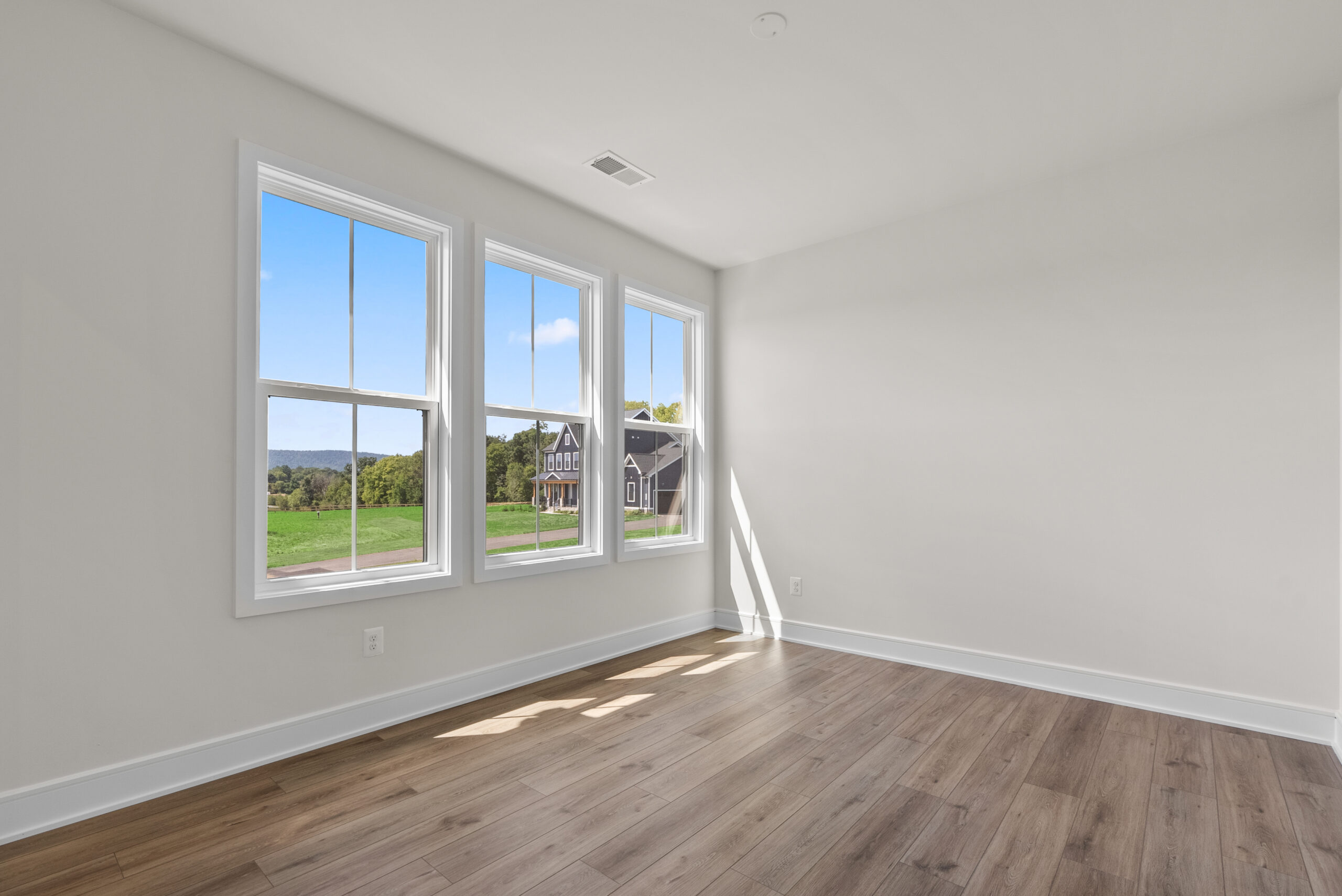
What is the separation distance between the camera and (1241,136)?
3072 millimetres

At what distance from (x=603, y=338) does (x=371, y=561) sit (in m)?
1.93

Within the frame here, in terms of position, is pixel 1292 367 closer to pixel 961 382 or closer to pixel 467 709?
pixel 961 382

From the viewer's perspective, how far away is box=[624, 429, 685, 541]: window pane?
4449 millimetres

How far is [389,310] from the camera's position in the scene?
10.3 feet

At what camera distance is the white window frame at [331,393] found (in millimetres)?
2537

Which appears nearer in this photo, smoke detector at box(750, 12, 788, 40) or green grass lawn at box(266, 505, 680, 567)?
smoke detector at box(750, 12, 788, 40)

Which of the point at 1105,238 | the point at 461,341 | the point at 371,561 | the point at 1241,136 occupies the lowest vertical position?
the point at 371,561

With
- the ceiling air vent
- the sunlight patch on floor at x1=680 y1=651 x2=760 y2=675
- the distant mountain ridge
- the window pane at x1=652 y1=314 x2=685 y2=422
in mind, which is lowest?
the sunlight patch on floor at x1=680 y1=651 x2=760 y2=675

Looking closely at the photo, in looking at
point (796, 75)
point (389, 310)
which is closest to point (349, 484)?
point (389, 310)

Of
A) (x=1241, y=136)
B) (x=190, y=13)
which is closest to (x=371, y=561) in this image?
(x=190, y=13)

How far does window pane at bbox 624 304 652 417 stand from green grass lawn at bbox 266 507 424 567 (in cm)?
173

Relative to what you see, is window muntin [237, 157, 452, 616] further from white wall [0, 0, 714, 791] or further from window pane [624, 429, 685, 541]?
window pane [624, 429, 685, 541]

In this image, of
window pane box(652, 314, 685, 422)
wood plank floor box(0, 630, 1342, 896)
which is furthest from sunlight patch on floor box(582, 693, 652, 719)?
window pane box(652, 314, 685, 422)

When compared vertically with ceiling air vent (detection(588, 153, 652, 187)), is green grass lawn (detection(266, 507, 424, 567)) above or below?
below
